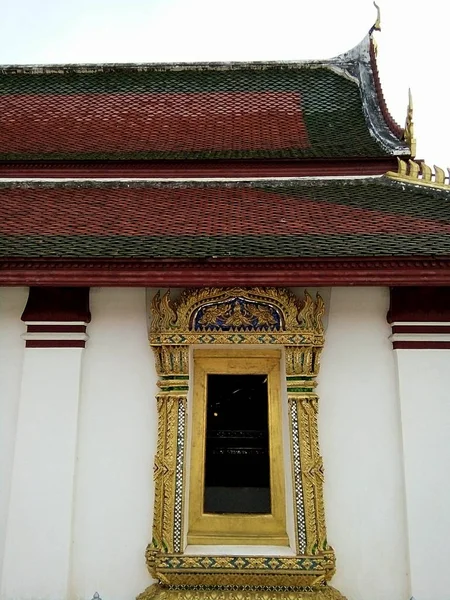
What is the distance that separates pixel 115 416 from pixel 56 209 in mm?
1690

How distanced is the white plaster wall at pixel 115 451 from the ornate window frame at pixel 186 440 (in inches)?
5.5

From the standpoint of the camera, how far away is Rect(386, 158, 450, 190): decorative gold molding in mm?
4371

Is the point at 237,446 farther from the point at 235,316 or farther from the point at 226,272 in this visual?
the point at 226,272

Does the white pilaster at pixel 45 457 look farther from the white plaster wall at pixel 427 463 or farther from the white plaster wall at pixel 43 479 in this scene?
the white plaster wall at pixel 427 463

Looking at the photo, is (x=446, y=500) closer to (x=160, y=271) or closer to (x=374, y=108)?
(x=160, y=271)

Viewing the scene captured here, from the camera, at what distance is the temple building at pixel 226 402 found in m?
3.28

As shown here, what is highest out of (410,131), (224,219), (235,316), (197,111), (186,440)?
(197,111)

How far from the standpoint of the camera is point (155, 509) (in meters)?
3.37

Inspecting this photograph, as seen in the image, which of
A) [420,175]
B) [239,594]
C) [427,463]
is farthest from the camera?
[420,175]

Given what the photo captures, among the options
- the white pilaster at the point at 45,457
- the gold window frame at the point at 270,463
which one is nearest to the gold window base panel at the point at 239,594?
the gold window frame at the point at 270,463

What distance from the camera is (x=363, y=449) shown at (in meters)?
3.49

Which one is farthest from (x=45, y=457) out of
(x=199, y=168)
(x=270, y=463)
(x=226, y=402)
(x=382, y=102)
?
(x=382, y=102)

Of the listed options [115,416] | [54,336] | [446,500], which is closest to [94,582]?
[115,416]

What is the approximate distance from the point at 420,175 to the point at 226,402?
8.34ft
